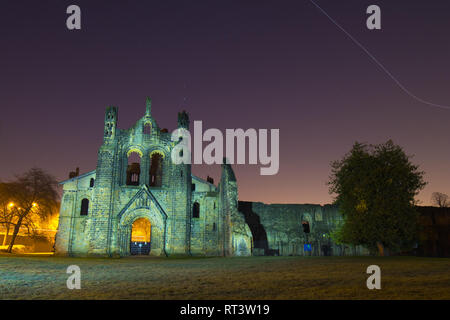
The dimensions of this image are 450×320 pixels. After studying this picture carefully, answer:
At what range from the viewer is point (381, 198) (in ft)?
84.9

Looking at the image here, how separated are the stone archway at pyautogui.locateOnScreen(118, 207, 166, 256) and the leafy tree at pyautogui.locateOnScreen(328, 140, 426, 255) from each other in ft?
50.9

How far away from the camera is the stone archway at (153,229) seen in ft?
104

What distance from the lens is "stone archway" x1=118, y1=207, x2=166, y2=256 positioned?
31.6 metres

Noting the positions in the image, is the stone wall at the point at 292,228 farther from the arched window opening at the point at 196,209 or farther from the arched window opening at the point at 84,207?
the arched window opening at the point at 84,207

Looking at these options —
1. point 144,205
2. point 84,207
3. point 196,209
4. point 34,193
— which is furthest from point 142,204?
point 34,193

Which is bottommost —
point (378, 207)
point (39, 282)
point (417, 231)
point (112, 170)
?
point (39, 282)

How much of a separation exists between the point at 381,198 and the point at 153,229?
19356 mm

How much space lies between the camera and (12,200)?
37.6 m

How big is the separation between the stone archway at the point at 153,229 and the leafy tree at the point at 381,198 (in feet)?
50.9

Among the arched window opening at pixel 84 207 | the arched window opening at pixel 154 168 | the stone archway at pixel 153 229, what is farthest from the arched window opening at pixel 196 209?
the arched window opening at pixel 154 168
